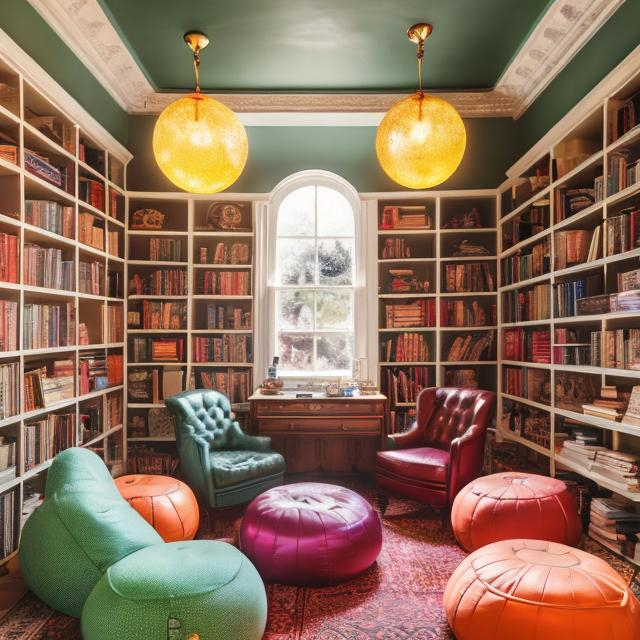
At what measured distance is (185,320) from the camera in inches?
186

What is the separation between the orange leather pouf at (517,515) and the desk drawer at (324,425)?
47.7 inches

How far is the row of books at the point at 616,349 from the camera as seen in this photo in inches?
109

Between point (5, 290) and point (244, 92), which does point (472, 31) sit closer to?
point (244, 92)

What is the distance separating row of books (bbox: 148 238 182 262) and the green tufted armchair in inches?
56.6

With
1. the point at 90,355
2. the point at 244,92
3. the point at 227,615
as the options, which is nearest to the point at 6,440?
the point at 90,355

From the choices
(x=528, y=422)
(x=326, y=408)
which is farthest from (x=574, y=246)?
(x=326, y=408)

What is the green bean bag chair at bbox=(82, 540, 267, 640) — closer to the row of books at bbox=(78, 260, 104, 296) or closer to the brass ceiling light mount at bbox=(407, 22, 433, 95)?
the row of books at bbox=(78, 260, 104, 296)

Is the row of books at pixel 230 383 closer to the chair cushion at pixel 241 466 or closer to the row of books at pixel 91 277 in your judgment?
the chair cushion at pixel 241 466

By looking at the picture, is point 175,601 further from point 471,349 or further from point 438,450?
point 471,349

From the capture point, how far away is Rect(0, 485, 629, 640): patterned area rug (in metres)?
2.17

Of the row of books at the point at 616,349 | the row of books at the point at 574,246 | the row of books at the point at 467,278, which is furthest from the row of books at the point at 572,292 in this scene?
the row of books at the point at 467,278

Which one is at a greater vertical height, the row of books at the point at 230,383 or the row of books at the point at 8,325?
the row of books at the point at 8,325

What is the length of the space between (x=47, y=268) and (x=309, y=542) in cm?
241

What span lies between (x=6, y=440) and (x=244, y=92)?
3.45 meters
